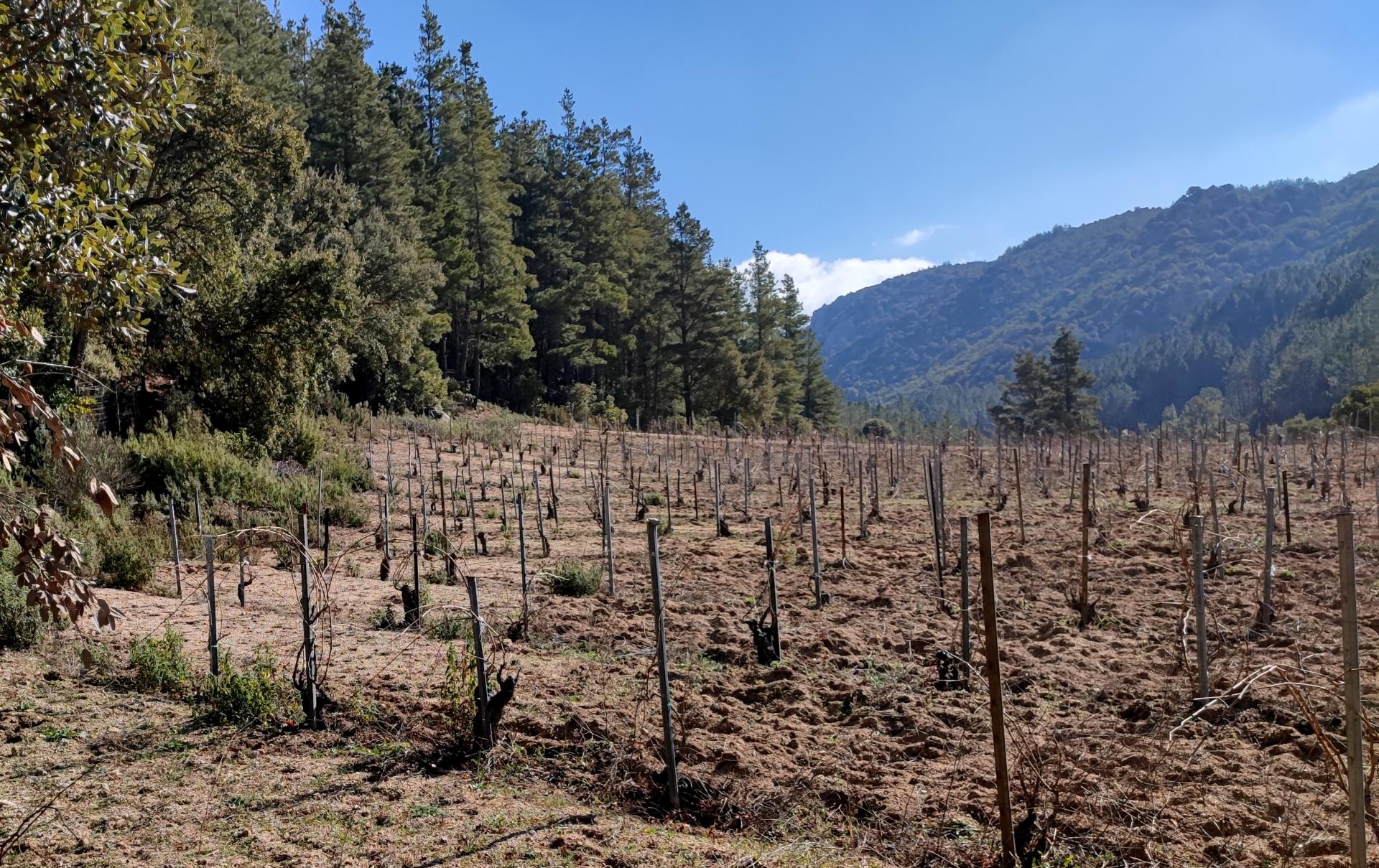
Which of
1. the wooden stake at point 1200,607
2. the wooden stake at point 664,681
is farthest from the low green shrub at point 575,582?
the wooden stake at point 1200,607

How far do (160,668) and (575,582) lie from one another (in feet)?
15.0

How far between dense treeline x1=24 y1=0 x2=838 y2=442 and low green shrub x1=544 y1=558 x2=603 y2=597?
4.84 m

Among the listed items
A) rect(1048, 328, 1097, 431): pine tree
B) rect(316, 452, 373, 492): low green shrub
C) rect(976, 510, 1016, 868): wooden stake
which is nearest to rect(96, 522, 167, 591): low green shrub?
rect(316, 452, 373, 492): low green shrub

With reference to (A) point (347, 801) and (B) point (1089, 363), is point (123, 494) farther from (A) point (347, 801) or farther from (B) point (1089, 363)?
(B) point (1089, 363)

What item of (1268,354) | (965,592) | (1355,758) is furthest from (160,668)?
(1268,354)

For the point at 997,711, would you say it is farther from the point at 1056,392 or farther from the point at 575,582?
the point at 1056,392

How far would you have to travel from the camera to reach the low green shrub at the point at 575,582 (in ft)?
33.3

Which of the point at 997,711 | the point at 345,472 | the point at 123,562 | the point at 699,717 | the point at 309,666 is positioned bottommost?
the point at 699,717

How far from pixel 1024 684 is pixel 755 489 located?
15487 millimetres

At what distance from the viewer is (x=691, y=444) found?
104 feet

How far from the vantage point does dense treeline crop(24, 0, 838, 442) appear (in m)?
14.7

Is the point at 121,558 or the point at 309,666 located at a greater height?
the point at 121,558

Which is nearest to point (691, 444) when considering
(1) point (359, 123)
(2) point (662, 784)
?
(1) point (359, 123)

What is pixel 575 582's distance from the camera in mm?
10156
